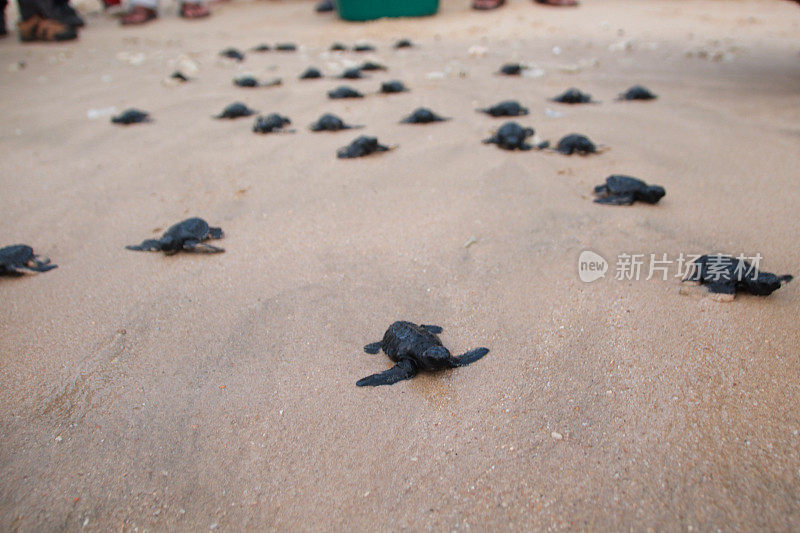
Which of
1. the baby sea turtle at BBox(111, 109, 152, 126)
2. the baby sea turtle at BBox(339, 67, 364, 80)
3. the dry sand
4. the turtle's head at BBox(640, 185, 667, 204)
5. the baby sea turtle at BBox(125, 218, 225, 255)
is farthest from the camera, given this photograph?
the baby sea turtle at BBox(339, 67, 364, 80)

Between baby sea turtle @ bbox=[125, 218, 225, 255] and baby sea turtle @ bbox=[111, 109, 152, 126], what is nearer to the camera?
baby sea turtle @ bbox=[125, 218, 225, 255]

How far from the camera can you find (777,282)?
170 centimetres

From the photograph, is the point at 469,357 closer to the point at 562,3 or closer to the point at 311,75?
the point at 311,75

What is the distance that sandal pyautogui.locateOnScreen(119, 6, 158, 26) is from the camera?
8977mm

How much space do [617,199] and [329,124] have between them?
2208 mm

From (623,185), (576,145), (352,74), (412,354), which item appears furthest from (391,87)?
(412,354)

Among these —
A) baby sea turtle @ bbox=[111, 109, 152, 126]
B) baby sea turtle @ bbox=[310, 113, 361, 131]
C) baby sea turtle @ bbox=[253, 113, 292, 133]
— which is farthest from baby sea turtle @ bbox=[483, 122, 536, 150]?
baby sea turtle @ bbox=[111, 109, 152, 126]

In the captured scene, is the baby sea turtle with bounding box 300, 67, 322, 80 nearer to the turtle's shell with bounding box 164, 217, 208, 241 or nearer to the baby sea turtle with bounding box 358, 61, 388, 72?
the baby sea turtle with bounding box 358, 61, 388, 72

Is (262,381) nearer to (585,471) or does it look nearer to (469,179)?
(585,471)

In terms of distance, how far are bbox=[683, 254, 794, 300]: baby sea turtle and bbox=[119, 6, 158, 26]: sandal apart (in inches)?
424

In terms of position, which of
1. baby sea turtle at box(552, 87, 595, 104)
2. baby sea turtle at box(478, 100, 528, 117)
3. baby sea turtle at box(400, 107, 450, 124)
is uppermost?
baby sea turtle at box(552, 87, 595, 104)

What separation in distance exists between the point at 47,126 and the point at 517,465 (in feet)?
14.9

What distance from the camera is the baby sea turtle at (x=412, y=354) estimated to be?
1519 mm

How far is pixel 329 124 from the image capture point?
141 inches
